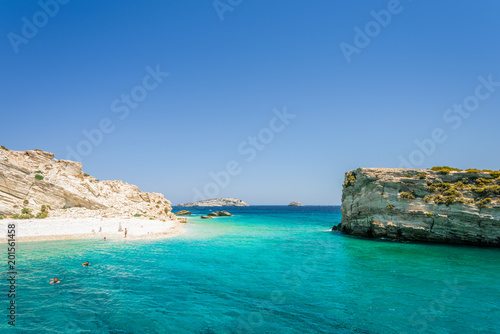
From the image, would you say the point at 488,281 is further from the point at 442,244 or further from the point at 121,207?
the point at 121,207

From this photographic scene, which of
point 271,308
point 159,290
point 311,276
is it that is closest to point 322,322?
point 271,308

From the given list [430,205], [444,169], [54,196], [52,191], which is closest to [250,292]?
[430,205]

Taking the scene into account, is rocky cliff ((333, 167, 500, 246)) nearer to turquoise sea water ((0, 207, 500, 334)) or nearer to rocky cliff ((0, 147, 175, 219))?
turquoise sea water ((0, 207, 500, 334))

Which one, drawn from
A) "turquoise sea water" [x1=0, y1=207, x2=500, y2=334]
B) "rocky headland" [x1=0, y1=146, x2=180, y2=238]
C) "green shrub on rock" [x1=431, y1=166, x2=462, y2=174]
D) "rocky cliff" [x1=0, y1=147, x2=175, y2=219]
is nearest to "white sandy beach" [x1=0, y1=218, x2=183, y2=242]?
"rocky headland" [x1=0, y1=146, x2=180, y2=238]

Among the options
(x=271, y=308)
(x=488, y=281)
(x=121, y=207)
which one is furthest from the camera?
(x=121, y=207)

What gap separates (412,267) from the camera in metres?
22.4

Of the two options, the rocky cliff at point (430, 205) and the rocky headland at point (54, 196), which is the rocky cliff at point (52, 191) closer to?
the rocky headland at point (54, 196)

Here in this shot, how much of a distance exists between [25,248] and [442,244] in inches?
1902

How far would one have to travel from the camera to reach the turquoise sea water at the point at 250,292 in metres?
12.0

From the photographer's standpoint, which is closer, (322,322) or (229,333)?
(229,333)

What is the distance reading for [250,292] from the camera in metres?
16.0

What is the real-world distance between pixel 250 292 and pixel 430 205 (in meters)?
31.2

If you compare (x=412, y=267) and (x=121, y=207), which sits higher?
(x=121, y=207)

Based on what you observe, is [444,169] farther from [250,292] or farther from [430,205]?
[250,292]
